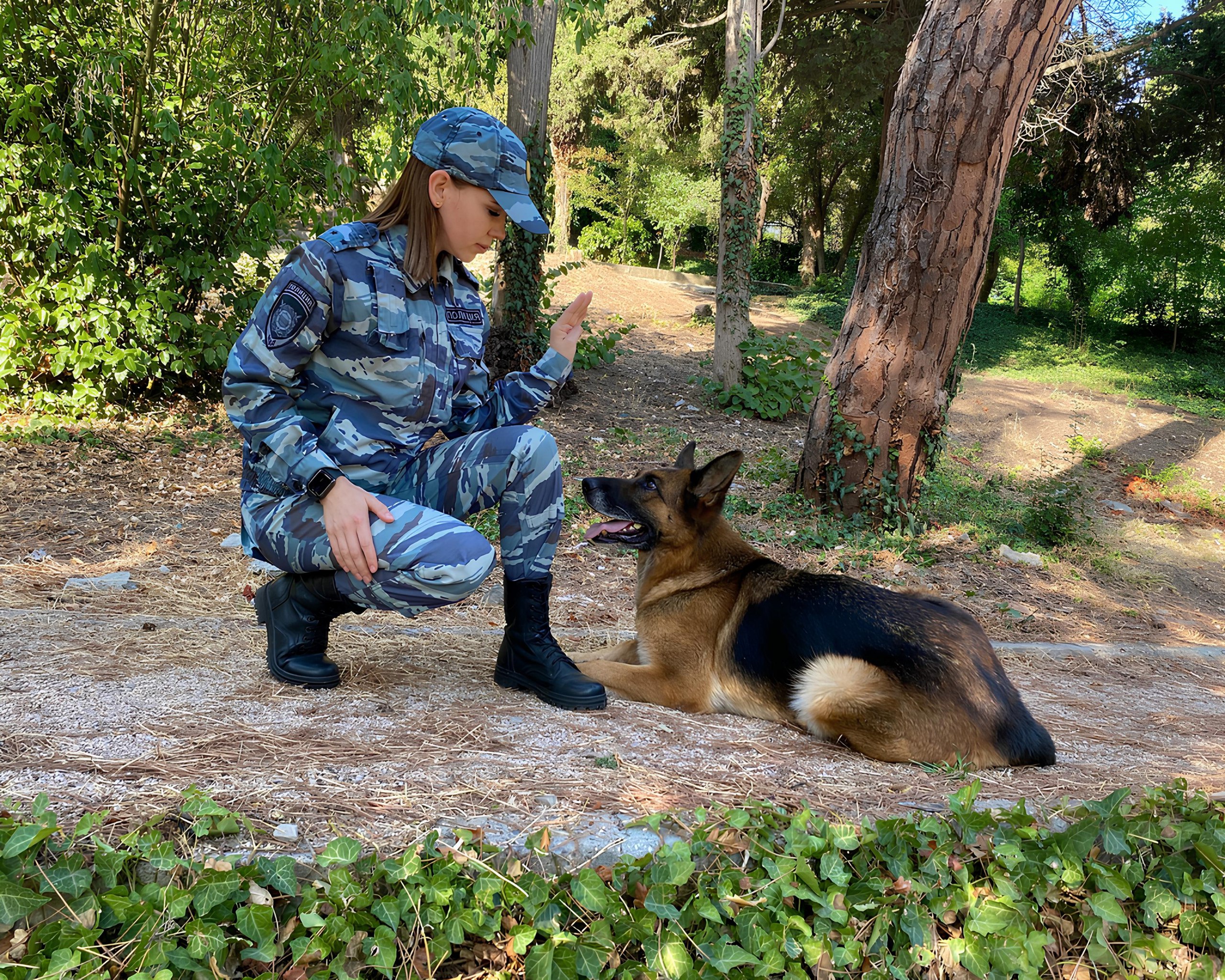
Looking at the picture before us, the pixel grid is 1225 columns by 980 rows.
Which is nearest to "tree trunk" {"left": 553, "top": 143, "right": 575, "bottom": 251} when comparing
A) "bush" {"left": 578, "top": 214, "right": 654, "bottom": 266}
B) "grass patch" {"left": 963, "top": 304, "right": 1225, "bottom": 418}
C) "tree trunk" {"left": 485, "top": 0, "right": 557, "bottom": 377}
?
"bush" {"left": 578, "top": 214, "right": 654, "bottom": 266}

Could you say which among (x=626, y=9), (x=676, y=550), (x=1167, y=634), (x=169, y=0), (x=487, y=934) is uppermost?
(x=626, y=9)

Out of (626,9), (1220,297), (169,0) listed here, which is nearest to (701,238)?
(626,9)

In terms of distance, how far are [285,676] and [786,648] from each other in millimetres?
2122

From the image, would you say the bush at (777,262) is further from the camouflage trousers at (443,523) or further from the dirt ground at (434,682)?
the camouflage trousers at (443,523)

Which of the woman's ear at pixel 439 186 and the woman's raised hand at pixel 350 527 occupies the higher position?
the woman's ear at pixel 439 186

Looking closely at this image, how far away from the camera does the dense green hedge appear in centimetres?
200

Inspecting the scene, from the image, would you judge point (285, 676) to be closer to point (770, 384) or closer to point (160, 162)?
point (160, 162)

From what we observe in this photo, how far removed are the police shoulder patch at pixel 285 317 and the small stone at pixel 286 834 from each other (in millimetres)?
1569

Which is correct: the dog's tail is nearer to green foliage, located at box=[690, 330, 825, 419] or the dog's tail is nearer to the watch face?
the watch face

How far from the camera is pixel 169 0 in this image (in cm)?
745

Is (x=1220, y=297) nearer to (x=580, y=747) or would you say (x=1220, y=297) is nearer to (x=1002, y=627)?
(x=1002, y=627)

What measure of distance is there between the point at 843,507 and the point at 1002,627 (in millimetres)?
1696

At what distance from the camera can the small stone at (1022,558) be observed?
7098mm

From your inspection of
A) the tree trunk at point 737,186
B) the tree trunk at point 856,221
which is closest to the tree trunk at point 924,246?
the tree trunk at point 737,186
